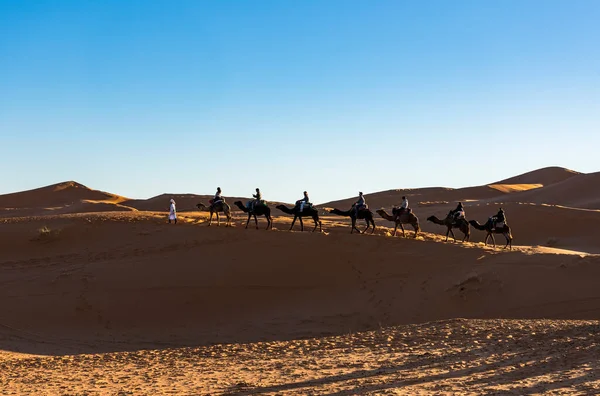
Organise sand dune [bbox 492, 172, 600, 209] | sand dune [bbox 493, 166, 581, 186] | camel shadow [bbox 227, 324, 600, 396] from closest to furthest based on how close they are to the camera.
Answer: camel shadow [bbox 227, 324, 600, 396] < sand dune [bbox 492, 172, 600, 209] < sand dune [bbox 493, 166, 581, 186]

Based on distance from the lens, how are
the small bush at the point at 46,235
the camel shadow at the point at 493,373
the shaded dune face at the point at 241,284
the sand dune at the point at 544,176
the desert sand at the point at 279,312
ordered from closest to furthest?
1. the camel shadow at the point at 493,373
2. the desert sand at the point at 279,312
3. the shaded dune face at the point at 241,284
4. the small bush at the point at 46,235
5. the sand dune at the point at 544,176

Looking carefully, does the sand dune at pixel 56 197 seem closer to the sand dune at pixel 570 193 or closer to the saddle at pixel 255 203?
the sand dune at pixel 570 193

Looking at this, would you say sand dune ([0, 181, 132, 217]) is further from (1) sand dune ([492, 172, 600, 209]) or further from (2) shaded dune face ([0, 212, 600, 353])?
(2) shaded dune face ([0, 212, 600, 353])

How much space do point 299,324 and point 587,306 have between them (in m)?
8.91

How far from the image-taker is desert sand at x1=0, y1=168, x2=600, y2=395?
1222 centimetres

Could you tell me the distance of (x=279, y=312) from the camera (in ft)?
71.7

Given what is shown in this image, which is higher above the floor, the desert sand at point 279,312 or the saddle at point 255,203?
the saddle at point 255,203

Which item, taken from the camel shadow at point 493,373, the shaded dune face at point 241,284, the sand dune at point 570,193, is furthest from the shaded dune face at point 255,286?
the sand dune at point 570,193

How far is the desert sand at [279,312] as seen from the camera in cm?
1222

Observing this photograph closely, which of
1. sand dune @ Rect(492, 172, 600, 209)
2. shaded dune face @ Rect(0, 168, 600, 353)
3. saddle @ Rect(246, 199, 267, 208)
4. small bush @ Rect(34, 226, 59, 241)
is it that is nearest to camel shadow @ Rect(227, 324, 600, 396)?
shaded dune face @ Rect(0, 168, 600, 353)

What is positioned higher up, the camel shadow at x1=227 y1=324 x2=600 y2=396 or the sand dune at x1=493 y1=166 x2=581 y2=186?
the sand dune at x1=493 y1=166 x2=581 y2=186

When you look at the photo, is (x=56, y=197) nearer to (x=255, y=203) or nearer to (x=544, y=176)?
(x=255, y=203)

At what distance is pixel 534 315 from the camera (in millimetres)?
20688

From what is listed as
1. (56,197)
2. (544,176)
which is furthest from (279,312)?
(544,176)
